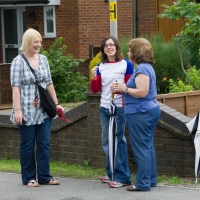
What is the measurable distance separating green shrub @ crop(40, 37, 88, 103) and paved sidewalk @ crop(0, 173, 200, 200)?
6.34 meters

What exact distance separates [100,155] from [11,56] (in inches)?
448

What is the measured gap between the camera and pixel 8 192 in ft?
A: 25.3

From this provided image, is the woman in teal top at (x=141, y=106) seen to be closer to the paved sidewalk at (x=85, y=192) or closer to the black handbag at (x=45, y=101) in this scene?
the paved sidewalk at (x=85, y=192)

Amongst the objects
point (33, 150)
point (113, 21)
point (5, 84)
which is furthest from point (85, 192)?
point (5, 84)

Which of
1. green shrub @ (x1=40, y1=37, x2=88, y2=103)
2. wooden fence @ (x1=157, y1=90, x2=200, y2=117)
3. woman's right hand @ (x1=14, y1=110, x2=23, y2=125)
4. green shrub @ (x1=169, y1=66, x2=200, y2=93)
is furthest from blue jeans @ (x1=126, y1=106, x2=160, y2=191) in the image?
green shrub @ (x1=40, y1=37, x2=88, y2=103)

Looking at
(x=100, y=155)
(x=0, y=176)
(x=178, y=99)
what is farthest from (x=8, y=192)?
(x=178, y=99)

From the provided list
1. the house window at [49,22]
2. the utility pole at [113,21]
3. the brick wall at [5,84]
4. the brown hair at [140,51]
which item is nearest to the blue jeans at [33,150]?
the brown hair at [140,51]

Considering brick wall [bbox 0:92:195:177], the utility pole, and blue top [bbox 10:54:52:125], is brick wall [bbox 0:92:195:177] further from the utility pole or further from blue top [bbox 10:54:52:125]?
the utility pole

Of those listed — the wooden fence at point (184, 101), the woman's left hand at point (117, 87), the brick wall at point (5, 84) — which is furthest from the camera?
the brick wall at point (5, 84)

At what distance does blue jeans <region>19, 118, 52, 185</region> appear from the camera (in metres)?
7.78

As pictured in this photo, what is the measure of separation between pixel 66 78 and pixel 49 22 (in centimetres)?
417

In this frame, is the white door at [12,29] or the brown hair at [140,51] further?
the white door at [12,29]

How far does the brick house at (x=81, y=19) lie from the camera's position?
59.3 feet

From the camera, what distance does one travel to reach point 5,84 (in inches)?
553
